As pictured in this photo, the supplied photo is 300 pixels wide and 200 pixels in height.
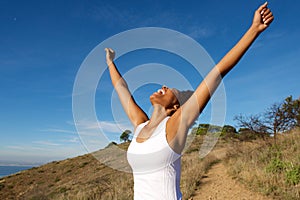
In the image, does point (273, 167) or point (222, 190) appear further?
point (222, 190)

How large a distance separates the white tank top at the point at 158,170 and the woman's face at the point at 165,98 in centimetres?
35

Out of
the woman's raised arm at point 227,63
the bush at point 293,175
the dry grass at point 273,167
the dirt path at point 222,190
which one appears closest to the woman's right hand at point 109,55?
the woman's raised arm at point 227,63

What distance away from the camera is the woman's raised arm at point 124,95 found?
2533 mm

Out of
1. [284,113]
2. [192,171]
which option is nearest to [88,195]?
[192,171]

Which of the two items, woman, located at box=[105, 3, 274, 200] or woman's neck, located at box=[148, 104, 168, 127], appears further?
woman's neck, located at box=[148, 104, 168, 127]

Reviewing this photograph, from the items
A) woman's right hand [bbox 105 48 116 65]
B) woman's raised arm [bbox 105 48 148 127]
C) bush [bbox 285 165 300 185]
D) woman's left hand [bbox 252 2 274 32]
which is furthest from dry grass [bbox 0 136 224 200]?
bush [bbox 285 165 300 185]

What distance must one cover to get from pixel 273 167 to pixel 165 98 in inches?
295

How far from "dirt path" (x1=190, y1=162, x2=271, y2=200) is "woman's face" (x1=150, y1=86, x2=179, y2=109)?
6046 millimetres

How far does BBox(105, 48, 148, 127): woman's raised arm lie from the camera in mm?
2533

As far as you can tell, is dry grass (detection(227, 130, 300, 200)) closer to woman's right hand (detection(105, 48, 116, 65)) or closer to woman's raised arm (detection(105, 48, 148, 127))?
woman's raised arm (detection(105, 48, 148, 127))

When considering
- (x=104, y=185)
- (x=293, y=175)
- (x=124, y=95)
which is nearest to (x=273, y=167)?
(x=293, y=175)

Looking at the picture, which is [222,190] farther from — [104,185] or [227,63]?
[227,63]

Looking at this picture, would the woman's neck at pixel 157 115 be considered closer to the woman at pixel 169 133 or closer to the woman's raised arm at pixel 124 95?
the woman at pixel 169 133

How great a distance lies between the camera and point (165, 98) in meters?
2.18
